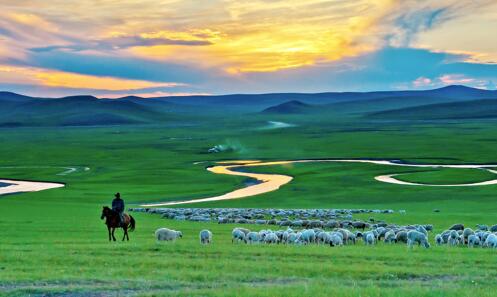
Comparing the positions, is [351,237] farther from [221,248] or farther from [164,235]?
[164,235]

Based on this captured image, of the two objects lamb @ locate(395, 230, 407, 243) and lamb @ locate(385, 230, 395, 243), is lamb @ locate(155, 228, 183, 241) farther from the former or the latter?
lamb @ locate(395, 230, 407, 243)

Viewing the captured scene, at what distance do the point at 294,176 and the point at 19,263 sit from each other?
59524 mm

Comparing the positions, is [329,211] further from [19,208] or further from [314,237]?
[19,208]

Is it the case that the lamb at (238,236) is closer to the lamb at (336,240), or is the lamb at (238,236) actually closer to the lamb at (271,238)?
the lamb at (271,238)

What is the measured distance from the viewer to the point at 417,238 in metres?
25.9

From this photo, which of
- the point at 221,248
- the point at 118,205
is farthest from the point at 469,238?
the point at 118,205

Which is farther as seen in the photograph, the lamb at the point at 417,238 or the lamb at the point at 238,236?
the lamb at the point at 238,236

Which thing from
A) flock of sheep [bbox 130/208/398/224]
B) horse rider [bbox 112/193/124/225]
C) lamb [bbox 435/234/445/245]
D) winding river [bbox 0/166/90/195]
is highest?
horse rider [bbox 112/193/124/225]

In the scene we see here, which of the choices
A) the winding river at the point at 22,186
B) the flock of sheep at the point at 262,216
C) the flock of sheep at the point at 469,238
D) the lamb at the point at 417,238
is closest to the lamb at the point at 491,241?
the flock of sheep at the point at 469,238

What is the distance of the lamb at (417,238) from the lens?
25647 millimetres

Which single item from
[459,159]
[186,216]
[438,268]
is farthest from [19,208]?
[459,159]

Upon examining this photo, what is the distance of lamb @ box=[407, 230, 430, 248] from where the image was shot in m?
25.6

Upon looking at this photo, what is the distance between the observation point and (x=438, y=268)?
1961 centimetres

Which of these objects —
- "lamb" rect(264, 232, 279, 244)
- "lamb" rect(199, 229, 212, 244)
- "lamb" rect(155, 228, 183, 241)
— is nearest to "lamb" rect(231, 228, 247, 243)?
"lamb" rect(264, 232, 279, 244)
